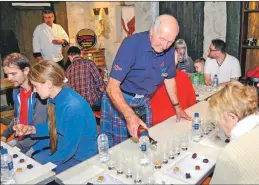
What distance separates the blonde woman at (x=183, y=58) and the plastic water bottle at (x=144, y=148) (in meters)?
2.76

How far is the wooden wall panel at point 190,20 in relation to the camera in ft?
16.8

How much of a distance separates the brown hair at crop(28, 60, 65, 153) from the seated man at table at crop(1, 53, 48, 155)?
0.25 m

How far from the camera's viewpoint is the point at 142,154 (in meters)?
A: 1.83

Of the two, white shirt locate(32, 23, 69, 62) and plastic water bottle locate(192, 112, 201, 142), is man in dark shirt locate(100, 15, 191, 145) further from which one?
white shirt locate(32, 23, 69, 62)

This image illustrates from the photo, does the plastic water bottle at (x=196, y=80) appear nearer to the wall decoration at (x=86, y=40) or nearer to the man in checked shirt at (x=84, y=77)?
the man in checked shirt at (x=84, y=77)

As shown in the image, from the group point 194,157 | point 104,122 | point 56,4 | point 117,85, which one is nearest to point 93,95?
point 104,122

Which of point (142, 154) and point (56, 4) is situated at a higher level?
point (56, 4)

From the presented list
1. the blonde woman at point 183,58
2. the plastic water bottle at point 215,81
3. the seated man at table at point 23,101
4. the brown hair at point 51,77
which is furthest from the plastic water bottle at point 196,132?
the blonde woman at point 183,58

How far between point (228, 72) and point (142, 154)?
2.78 meters

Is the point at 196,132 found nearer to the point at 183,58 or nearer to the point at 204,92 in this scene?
the point at 204,92

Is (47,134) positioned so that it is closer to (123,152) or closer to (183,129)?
(123,152)

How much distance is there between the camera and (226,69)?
164 inches

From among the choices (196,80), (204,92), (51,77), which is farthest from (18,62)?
(196,80)

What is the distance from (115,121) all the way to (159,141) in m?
0.73
